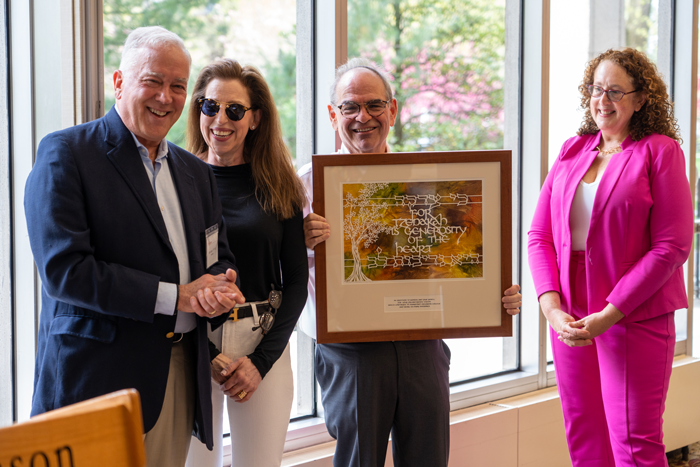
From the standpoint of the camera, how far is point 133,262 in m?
1.35

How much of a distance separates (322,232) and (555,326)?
1.09m

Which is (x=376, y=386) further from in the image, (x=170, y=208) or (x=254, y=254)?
(x=170, y=208)

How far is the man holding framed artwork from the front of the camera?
177 cm

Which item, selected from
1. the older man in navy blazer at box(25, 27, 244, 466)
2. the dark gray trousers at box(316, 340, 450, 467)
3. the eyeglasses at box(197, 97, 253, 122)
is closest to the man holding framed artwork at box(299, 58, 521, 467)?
the dark gray trousers at box(316, 340, 450, 467)

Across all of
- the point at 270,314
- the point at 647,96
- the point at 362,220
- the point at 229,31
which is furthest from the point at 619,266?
the point at 229,31

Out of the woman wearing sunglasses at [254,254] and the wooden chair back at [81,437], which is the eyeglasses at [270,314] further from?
the wooden chair back at [81,437]

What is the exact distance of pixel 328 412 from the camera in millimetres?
1847

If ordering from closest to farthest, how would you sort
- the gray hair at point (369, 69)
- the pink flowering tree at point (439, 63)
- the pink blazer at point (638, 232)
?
the gray hair at point (369, 69), the pink blazer at point (638, 232), the pink flowering tree at point (439, 63)

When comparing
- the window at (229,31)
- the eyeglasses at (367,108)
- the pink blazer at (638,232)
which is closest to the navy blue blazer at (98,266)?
the eyeglasses at (367,108)

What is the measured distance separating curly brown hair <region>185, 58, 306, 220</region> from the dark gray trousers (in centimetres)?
53

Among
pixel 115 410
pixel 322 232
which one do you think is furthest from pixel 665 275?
Answer: pixel 115 410

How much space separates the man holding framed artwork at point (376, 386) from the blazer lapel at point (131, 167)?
0.55 metres

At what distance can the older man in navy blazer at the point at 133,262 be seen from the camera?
4.16ft

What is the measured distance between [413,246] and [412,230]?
0.05 meters
